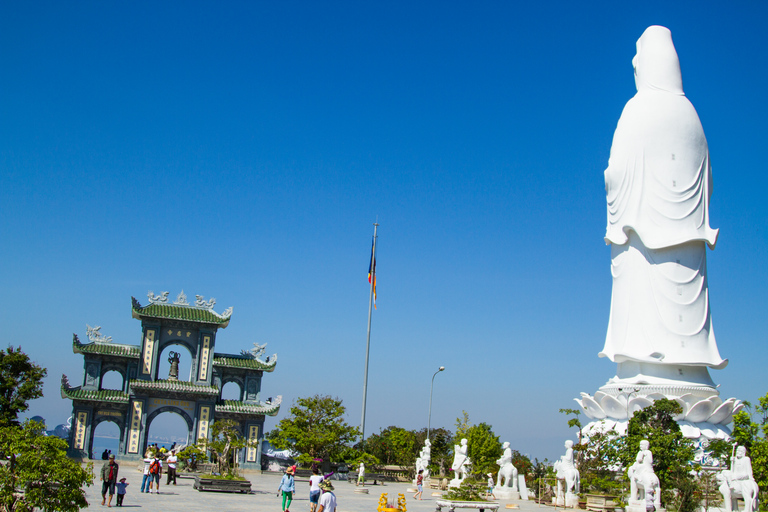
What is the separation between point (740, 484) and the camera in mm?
17344

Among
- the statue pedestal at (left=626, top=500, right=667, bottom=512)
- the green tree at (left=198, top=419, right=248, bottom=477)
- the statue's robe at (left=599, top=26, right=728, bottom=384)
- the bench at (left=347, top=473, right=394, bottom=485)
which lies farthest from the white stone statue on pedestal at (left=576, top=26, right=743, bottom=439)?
the green tree at (left=198, top=419, right=248, bottom=477)

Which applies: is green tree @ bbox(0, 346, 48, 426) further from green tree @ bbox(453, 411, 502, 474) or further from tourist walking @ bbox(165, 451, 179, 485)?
green tree @ bbox(453, 411, 502, 474)

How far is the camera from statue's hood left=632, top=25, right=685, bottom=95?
105 feet

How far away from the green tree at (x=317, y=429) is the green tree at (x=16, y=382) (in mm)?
10974

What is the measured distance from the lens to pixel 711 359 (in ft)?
95.5

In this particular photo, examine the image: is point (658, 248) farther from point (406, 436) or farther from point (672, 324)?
point (406, 436)

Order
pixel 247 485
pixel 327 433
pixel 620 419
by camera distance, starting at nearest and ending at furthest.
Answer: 1. pixel 247 485
2. pixel 620 419
3. pixel 327 433

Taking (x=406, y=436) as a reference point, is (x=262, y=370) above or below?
above

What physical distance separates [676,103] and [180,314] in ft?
86.8

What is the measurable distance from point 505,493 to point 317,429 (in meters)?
11.8

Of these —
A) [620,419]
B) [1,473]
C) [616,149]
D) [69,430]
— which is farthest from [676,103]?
[69,430]

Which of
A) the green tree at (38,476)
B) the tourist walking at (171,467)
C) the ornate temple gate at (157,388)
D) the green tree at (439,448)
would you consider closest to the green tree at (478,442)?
the green tree at (439,448)

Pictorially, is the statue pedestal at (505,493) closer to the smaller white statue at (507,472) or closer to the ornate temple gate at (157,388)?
the smaller white statue at (507,472)

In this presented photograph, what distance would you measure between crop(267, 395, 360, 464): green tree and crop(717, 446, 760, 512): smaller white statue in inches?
775
